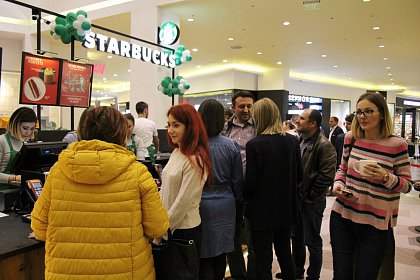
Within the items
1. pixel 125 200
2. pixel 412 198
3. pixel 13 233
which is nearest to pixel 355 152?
pixel 125 200

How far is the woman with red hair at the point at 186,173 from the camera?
179 centimetres

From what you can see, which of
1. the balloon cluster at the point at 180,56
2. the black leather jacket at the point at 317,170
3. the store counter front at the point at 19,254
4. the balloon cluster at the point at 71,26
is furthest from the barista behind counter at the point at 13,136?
the balloon cluster at the point at 180,56

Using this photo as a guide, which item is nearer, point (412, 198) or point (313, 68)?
point (412, 198)

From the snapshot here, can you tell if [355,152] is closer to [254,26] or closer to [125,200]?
[125,200]

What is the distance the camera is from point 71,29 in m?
4.92

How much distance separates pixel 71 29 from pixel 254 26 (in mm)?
4930

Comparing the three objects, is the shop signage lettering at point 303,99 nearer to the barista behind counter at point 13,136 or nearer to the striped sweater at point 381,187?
the striped sweater at point 381,187

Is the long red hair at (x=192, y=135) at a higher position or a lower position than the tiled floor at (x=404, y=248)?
higher

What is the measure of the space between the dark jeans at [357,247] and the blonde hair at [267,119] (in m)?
0.70

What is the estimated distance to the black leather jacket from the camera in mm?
2785

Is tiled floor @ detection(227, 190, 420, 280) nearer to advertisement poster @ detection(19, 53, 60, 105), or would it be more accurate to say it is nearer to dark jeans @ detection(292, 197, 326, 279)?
dark jeans @ detection(292, 197, 326, 279)

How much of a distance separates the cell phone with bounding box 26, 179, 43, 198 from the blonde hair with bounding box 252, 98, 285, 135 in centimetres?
153

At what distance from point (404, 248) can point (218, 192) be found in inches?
127

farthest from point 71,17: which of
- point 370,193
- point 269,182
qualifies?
point 370,193
